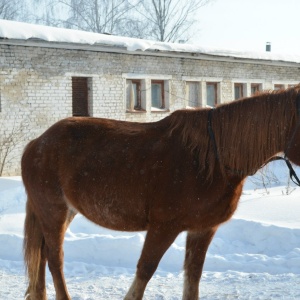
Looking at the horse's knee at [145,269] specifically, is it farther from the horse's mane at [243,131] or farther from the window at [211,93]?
the window at [211,93]

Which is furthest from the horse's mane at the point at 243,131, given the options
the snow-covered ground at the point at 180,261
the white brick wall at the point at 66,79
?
the white brick wall at the point at 66,79

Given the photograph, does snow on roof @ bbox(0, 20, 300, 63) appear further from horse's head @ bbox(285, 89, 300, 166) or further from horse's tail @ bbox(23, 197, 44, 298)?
horse's head @ bbox(285, 89, 300, 166)

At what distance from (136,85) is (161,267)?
1288 centimetres

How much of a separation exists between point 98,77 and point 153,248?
1335cm

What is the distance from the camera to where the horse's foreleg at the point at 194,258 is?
4.86 m

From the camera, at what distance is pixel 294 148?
4133 mm

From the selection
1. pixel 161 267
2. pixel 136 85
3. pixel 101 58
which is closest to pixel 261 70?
pixel 136 85

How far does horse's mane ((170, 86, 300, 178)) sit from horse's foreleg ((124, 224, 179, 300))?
552 millimetres

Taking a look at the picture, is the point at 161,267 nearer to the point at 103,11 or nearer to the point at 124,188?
the point at 124,188

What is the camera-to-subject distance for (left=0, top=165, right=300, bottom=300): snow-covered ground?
5.71m

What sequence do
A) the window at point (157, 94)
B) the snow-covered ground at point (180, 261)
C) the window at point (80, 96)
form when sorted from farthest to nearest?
the window at point (157, 94), the window at point (80, 96), the snow-covered ground at point (180, 261)

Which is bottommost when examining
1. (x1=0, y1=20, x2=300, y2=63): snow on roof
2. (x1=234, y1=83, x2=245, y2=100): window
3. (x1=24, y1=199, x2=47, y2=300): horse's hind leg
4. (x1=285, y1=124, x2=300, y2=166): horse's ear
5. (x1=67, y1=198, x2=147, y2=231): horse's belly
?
(x1=24, y1=199, x2=47, y2=300): horse's hind leg

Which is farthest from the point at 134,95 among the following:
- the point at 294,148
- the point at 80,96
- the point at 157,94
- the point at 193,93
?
the point at 294,148

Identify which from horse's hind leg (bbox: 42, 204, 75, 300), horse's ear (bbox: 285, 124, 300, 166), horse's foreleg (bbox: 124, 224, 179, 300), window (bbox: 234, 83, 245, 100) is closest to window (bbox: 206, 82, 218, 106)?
window (bbox: 234, 83, 245, 100)
